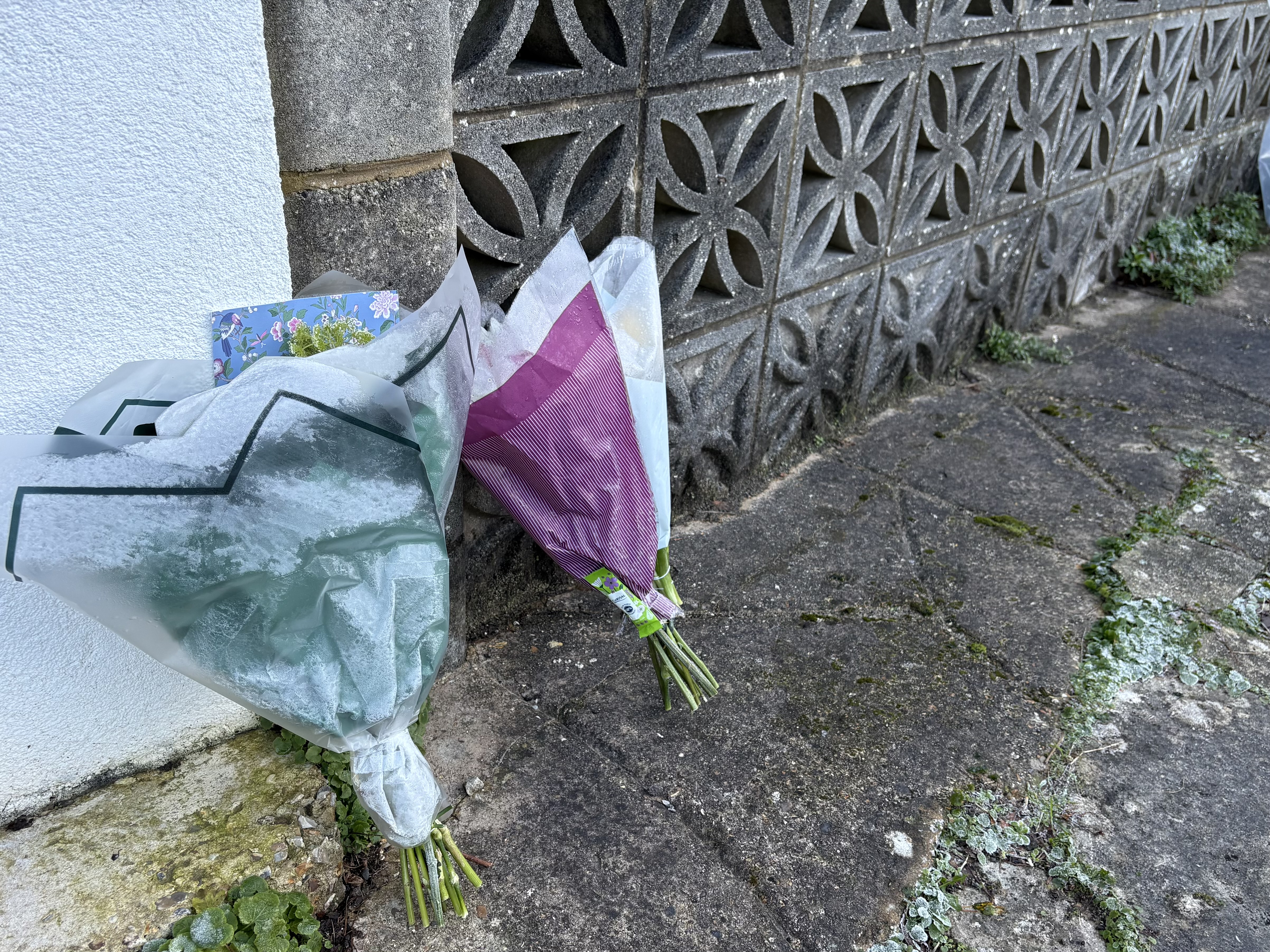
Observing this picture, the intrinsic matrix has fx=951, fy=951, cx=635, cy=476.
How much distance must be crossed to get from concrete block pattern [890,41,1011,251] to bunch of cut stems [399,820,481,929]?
2.45 meters

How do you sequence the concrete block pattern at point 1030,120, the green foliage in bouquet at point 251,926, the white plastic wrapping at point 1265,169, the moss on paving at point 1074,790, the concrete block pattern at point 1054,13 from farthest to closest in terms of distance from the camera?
1. the white plastic wrapping at point 1265,169
2. the concrete block pattern at point 1030,120
3. the concrete block pattern at point 1054,13
4. the moss on paving at point 1074,790
5. the green foliage in bouquet at point 251,926

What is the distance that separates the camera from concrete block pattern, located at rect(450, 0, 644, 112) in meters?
1.83

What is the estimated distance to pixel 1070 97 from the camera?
380cm

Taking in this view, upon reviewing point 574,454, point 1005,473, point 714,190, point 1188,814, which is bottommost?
point 1188,814

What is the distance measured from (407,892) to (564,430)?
2.58ft

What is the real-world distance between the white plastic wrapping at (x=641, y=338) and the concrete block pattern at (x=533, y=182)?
0.87ft

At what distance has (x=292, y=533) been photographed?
119 cm

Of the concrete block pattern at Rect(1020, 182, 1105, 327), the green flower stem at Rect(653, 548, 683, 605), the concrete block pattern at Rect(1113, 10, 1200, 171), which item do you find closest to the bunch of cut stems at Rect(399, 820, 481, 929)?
the green flower stem at Rect(653, 548, 683, 605)

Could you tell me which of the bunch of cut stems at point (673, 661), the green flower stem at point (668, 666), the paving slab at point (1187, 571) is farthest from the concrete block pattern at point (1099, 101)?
the green flower stem at point (668, 666)

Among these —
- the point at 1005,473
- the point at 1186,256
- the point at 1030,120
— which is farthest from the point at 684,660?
the point at 1186,256

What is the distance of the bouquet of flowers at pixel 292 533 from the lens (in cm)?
108

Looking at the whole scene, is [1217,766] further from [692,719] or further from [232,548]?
[232,548]

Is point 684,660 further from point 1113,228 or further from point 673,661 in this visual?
point 1113,228

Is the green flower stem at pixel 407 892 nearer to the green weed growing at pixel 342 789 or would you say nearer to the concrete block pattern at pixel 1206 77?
the green weed growing at pixel 342 789
